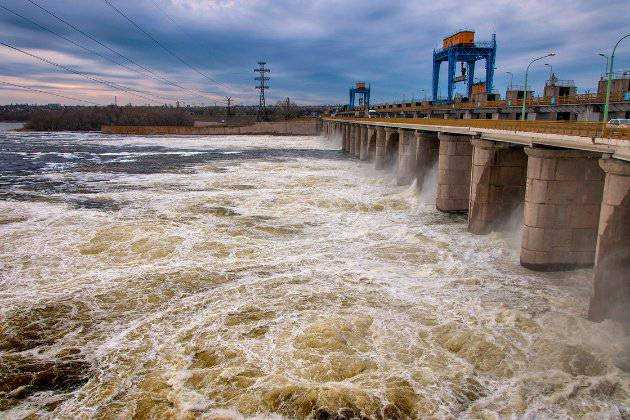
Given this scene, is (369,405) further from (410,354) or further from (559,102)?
(559,102)

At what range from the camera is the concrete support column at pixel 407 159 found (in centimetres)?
4228

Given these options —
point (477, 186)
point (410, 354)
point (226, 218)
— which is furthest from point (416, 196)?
point (410, 354)

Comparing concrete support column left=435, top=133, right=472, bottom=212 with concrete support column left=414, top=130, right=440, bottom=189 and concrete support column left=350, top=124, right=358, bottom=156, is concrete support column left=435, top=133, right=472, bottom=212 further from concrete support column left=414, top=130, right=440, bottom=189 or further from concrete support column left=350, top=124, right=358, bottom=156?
concrete support column left=350, top=124, right=358, bottom=156

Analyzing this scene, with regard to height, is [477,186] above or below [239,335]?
above

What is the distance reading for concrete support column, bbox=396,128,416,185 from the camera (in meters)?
42.3

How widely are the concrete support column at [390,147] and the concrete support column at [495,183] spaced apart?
95.2 feet

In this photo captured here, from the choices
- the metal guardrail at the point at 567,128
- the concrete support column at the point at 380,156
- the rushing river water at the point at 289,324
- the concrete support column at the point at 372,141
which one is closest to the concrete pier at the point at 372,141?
the concrete support column at the point at 372,141

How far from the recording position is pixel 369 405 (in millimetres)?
10562

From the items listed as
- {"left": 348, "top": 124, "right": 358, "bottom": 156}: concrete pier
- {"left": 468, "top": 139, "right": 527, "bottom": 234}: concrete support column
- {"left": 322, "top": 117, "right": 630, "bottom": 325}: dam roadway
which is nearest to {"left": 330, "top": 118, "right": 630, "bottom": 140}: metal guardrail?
{"left": 322, "top": 117, "right": 630, "bottom": 325}: dam roadway

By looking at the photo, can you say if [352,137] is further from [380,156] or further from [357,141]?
[380,156]

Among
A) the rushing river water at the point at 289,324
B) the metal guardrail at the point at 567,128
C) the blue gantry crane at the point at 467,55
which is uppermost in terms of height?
the blue gantry crane at the point at 467,55

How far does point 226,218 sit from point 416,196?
51.5 ft

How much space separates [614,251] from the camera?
14578 mm

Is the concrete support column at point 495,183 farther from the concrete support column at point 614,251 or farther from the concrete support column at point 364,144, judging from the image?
the concrete support column at point 364,144
